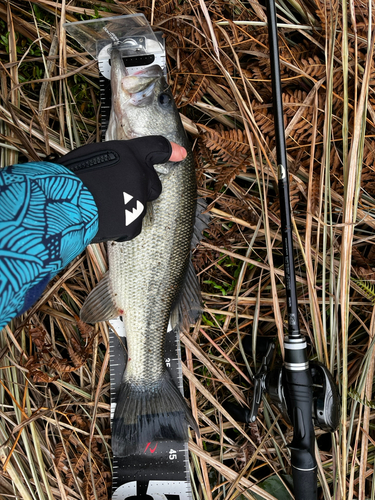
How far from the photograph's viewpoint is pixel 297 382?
181 cm

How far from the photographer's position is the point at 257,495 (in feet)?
7.15

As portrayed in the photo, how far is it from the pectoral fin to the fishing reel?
851mm

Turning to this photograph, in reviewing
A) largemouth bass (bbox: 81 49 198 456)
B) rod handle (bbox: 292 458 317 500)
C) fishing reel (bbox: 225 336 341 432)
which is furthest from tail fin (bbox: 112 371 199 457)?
rod handle (bbox: 292 458 317 500)

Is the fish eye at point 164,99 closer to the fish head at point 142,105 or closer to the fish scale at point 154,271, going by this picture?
the fish head at point 142,105

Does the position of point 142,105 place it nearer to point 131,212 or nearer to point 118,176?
point 118,176

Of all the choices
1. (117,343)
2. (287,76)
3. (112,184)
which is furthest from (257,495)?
(287,76)

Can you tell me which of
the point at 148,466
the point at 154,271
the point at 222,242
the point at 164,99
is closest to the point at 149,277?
the point at 154,271

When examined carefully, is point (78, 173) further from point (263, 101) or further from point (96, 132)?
point (263, 101)

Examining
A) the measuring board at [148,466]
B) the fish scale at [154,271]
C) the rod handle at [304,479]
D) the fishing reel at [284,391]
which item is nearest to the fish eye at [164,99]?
the fish scale at [154,271]

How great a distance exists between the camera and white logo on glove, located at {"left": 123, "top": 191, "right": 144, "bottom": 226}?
1.64 meters

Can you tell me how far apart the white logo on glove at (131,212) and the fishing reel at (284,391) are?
3.55ft

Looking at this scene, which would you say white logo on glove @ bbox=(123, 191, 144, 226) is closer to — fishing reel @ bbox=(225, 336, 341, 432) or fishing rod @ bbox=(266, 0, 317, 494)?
fishing rod @ bbox=(266, 0, 317, 494)

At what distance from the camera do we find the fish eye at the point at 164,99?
188 centimetres

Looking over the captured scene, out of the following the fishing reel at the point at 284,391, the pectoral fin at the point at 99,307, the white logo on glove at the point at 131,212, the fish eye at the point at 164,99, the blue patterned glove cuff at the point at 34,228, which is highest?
the fish eye at the point at 164,99
